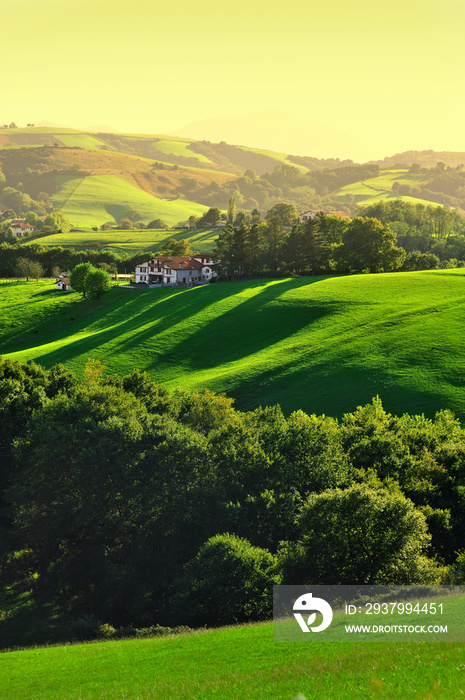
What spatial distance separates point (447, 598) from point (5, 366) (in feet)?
187

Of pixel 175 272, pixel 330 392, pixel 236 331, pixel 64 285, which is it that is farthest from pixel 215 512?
pixel 64 285

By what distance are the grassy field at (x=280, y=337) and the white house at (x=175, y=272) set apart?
1476 centimetres

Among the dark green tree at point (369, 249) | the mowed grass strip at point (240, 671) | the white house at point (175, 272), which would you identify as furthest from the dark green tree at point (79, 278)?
the mowed grass strip at point (240, 671)

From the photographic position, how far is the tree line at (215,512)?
3269cm

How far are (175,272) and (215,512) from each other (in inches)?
4495

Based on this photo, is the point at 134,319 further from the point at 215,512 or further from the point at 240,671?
the point at 240,671

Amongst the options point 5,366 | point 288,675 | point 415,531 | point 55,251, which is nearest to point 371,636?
point 288,675

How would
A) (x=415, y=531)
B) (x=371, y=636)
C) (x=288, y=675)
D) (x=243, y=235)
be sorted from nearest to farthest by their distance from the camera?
(x=288, y=675), (x=371, y=636), (x=415, y=531), (x=243, y=235)

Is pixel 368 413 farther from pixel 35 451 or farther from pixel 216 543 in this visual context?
pixel 35 451

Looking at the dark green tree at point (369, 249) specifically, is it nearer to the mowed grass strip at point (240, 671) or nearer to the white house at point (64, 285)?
the white house at point (64, 285)

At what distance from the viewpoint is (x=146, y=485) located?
142ft

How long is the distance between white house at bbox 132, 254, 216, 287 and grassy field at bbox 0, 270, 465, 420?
14.8m

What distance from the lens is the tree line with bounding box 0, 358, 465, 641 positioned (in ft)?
107

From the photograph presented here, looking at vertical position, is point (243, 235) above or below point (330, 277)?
above
